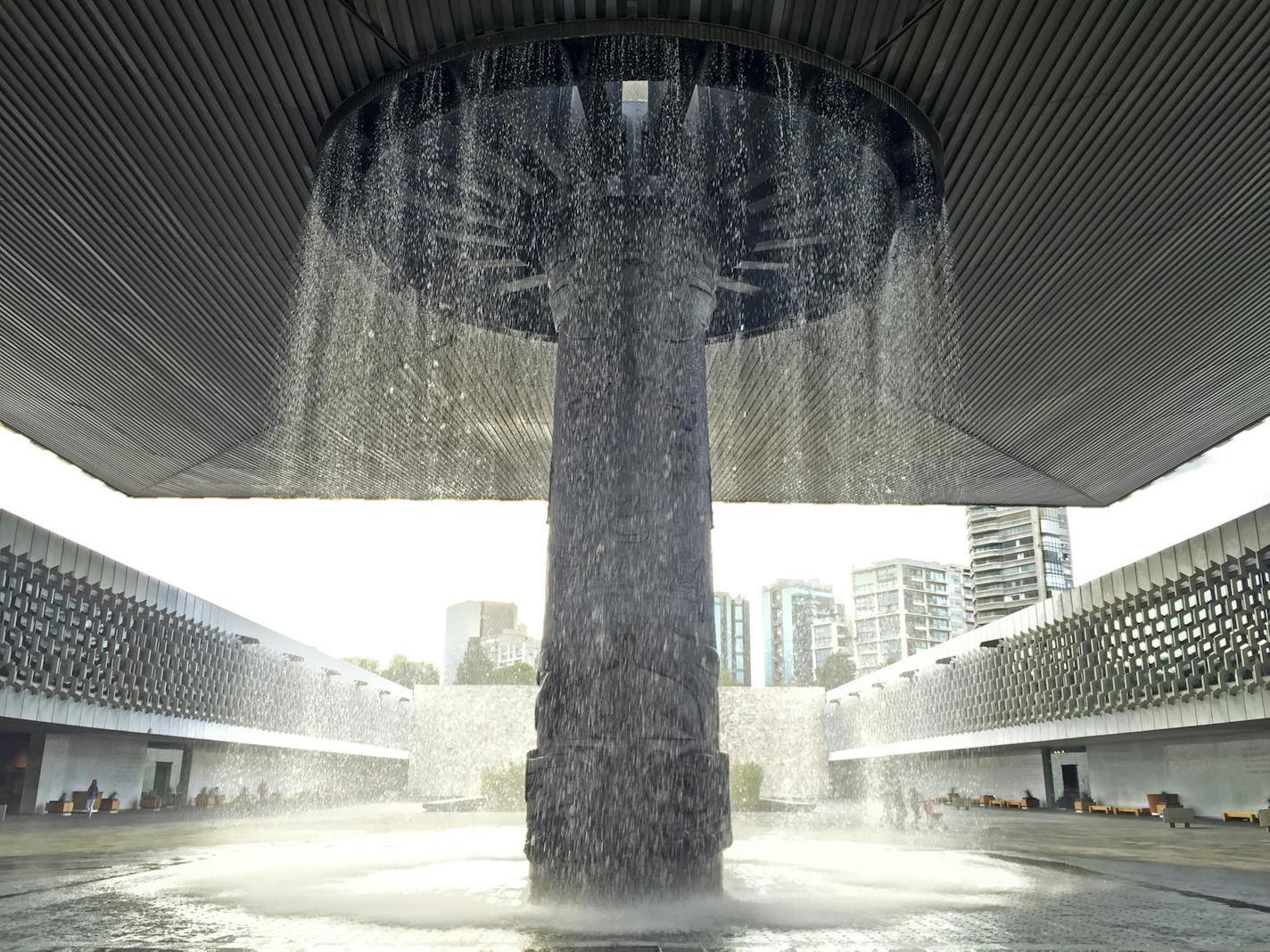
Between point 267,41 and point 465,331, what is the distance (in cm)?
511

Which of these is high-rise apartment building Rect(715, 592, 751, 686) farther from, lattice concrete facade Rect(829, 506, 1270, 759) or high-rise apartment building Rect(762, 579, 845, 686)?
lattice concrete facade Rect(829, 506, 1270, 759)

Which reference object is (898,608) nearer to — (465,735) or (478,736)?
(478,736)

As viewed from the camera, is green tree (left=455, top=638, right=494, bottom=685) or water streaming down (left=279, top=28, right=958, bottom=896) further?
green tree (left=455, top=638, right=494, bottom=685)

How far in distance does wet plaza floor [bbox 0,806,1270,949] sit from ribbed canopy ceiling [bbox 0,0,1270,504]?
623 centimetres

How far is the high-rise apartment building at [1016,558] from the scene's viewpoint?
86.1m

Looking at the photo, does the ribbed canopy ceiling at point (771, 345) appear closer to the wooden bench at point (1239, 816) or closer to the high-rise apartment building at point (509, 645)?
the wooden bench at point (1239, 816)

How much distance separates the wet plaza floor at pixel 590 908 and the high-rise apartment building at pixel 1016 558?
79.3m

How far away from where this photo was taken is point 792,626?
117 meters

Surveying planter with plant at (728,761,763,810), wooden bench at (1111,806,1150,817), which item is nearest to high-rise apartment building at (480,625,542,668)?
planter with plant at (728,761,763,810)

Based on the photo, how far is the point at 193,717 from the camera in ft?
85.7

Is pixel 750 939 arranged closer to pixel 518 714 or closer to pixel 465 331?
pixel 465 331

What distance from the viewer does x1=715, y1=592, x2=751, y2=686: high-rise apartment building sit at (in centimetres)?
9880

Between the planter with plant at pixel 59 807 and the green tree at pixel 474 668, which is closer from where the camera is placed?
the planter with plant at pixel 59 807

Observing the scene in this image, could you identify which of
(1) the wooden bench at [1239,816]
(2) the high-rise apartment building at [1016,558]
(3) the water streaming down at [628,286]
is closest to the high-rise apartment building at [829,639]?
(2) the high-rise apartment building at [1016,558]
